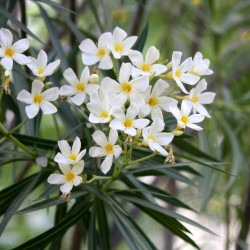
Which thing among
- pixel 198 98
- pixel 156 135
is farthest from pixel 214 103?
pixel 156 135

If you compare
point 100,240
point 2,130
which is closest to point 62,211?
point 100,240

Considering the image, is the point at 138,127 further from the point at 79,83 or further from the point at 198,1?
the point at 198,1

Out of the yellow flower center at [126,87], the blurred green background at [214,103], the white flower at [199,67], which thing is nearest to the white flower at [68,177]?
the yellow flower center at [126,87]

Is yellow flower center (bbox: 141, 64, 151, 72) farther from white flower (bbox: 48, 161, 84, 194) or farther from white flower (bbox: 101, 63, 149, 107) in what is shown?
white flower (bbox: 48, 161, 84, 194)

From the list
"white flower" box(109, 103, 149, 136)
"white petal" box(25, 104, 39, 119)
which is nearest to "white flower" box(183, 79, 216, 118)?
"white flower" box(109, 103, 149, 136)

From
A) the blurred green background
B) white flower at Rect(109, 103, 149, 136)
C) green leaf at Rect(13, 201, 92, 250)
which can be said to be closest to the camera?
white flower at Rect(109, 103, 149, 136)

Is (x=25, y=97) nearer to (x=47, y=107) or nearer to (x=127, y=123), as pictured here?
(x=47, y=107)

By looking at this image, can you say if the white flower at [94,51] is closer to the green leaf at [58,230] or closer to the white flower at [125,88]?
the white flower at [125,88]
